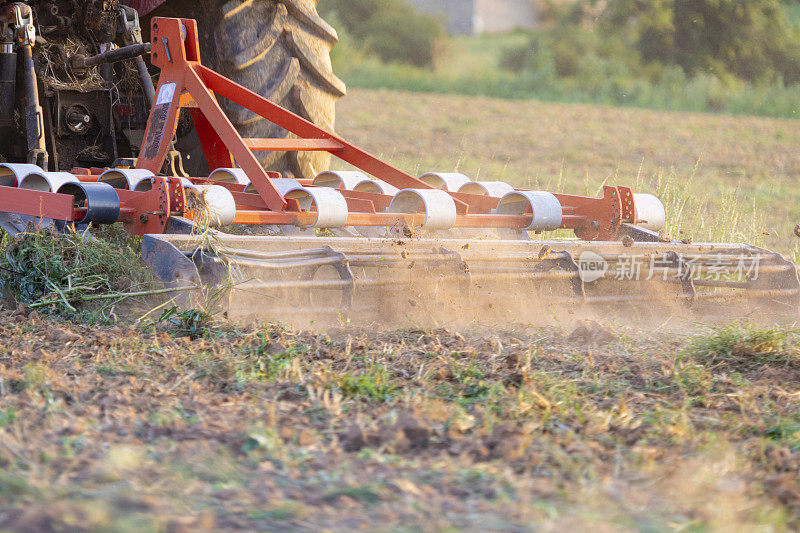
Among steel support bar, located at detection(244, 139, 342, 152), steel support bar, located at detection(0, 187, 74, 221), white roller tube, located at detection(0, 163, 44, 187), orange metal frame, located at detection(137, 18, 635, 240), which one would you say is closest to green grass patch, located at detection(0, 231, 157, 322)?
steel support bar, located at detection(0, 187, 74, 221)

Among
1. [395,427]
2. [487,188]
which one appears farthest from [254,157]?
[395,427]

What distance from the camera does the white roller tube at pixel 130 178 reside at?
3395 millimetres

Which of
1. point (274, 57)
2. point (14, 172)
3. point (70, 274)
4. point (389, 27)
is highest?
point (389, 27)

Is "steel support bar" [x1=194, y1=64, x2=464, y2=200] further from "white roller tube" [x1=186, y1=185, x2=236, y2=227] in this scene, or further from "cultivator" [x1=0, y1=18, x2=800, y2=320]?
"white roller tube" [x1=186, y1=185, x2=236, y2=227]

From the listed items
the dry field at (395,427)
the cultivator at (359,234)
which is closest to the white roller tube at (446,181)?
the cultivator at (359,234)

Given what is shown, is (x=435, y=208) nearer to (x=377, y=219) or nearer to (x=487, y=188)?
(x=377, y=219)

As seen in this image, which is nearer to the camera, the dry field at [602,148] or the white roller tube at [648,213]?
the white roller tube at [648,213]

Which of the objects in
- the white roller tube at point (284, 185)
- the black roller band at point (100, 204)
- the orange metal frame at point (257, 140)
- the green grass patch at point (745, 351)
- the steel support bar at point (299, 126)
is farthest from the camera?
the steel support bar at point (299, 126)

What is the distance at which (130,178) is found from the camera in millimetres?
3406

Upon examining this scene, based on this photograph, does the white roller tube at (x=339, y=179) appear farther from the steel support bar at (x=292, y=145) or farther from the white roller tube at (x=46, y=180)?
the white roller tube at (x=46, y=180)

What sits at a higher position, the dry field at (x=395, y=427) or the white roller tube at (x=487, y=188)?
the white roller tube at (x=487, y=188)

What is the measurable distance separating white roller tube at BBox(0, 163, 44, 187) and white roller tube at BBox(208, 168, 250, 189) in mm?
762

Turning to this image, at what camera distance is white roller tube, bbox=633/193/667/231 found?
388cm

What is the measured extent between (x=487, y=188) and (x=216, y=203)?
1455mm
